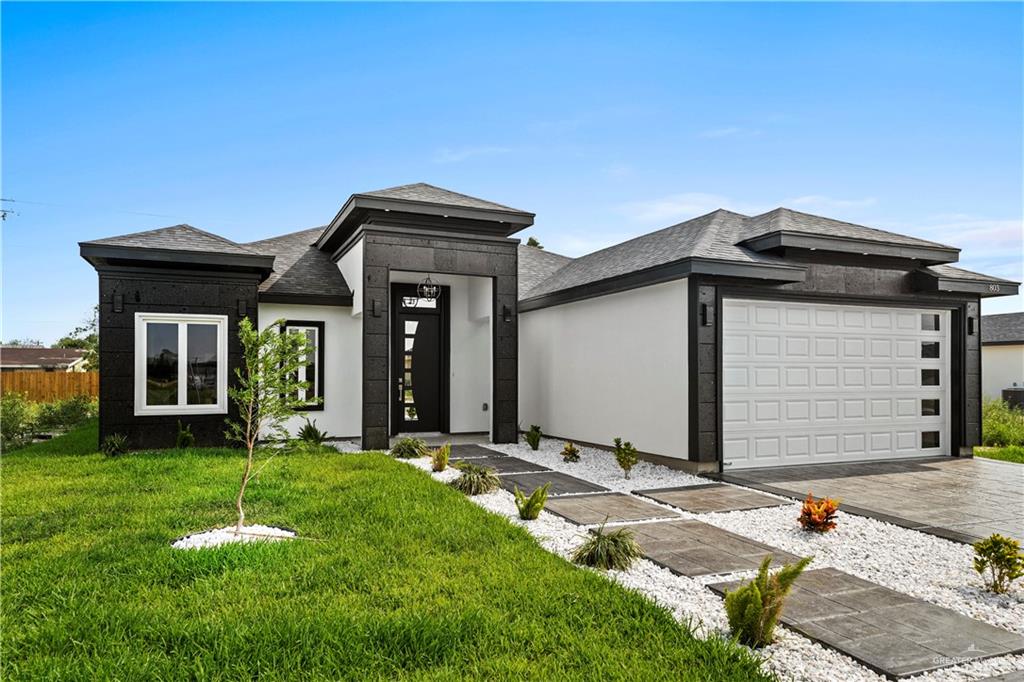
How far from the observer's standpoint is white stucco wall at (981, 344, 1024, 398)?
22938 millimetres

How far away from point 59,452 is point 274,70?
7.99 meters

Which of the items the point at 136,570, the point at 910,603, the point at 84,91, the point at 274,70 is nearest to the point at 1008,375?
the point at 910,603

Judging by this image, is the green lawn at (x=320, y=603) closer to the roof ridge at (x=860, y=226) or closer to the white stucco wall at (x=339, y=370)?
the white stucco wall at (x=339, y=370)

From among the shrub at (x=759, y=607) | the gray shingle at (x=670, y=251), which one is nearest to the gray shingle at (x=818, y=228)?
the gray shingle at (x=670, y=251)

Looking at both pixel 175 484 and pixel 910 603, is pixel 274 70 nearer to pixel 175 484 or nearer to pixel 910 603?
pixel 175 484

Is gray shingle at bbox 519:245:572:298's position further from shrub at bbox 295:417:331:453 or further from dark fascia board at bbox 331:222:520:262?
shrub at bbox 295:417:331:453

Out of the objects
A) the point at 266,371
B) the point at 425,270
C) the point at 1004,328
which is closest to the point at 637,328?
the point at 425,270

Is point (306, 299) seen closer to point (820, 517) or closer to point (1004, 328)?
point (820, 517)

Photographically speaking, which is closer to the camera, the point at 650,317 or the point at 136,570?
the point at 136,570

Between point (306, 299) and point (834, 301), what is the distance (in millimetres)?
9411

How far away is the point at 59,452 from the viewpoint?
1007cm

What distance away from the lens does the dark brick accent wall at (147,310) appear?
10008mm

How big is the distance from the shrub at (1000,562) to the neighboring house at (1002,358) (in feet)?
74.5

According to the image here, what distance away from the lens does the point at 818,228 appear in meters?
10.2
